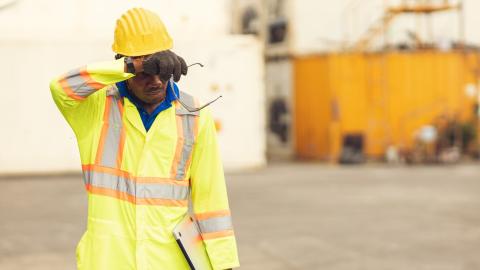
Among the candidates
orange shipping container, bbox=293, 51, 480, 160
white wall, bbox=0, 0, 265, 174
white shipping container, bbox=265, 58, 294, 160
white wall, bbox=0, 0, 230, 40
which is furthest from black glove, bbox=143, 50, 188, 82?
white shipping container, bbox=265, 58, 294, 160

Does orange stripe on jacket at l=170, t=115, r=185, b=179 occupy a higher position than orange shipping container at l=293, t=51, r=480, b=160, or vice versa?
orange stripe on jacket at l=170, t=115, r=185, b=179

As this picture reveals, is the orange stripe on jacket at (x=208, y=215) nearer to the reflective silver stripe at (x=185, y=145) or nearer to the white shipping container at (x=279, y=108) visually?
the reflective silver stripe at (x=185, y=145)

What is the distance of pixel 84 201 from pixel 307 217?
4.10 meters

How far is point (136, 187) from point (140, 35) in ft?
1.90

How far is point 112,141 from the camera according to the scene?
10.5 ft

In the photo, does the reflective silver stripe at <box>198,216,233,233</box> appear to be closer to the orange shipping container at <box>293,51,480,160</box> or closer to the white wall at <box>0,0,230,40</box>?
the white wall at <box>0,0,230,40</box>

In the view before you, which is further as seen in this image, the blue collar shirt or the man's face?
the blue collar shirt

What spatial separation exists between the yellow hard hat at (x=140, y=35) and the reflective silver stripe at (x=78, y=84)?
19 cm

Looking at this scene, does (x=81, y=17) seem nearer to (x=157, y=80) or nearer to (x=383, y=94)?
(x=383, y=94)

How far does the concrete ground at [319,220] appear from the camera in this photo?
8273 millimetres

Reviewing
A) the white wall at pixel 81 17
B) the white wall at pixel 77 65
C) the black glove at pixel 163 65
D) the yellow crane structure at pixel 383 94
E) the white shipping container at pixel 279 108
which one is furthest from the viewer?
the white shipping container at pixel 279 108

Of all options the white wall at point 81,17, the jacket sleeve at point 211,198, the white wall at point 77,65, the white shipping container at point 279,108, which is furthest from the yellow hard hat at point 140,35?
the white shipping container at point 279,108

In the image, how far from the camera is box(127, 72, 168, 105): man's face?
3.09 metres

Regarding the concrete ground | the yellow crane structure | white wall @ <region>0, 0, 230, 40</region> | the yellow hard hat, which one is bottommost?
the concrete ground
